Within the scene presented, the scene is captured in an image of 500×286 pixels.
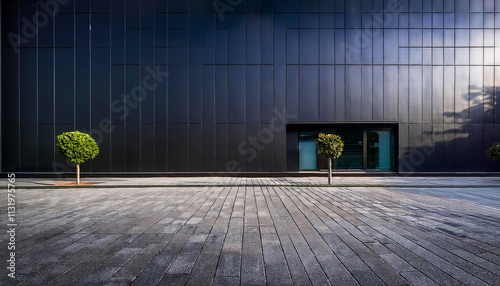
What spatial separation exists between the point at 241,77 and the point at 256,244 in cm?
1376

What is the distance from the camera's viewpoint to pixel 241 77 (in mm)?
16016

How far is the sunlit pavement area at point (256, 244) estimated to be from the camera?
2.85 meters

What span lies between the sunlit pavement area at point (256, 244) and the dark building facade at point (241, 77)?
30.7ft

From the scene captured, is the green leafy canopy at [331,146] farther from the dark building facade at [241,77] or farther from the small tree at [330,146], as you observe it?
the dark building facade at [241,77]

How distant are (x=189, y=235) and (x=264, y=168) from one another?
Answer: 11.8 meters

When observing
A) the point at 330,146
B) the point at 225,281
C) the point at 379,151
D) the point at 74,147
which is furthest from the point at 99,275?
the point at 379,151

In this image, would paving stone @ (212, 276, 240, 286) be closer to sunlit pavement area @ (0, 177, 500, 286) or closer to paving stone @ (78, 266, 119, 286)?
sunlit pavement area @ (0, 177, 500, 286)

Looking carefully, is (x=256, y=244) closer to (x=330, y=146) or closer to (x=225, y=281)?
(x=225, y=281)

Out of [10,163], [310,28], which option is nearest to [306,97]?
[310,28]

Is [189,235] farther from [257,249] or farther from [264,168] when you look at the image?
[264,168]

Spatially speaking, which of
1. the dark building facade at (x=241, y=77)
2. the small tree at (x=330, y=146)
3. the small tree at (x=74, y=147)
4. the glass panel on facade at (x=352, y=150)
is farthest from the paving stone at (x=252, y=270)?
the glass panel on facade at (x=352, y=150)

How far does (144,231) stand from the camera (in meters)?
4.59

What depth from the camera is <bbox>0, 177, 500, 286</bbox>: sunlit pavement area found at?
285cm

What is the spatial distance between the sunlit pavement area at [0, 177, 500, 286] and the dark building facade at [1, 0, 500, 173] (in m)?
9.36
